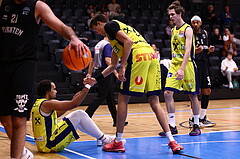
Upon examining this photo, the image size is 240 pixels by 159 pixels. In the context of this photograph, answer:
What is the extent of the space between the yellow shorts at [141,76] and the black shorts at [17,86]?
182cm

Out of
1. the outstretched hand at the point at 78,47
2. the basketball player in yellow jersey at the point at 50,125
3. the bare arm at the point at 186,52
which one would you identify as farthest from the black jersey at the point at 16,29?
the bare arm at the point at 186,52

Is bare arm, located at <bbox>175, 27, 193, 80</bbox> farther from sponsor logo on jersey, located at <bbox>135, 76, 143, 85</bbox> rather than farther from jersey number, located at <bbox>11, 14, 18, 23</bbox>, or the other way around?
jersey number, located at <bbox>11, 14, 18, 23</bbox>

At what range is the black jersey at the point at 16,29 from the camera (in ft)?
10.9

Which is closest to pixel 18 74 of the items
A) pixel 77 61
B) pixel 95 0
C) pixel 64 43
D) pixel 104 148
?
pixel 77 61

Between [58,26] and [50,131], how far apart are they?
199 centimetres

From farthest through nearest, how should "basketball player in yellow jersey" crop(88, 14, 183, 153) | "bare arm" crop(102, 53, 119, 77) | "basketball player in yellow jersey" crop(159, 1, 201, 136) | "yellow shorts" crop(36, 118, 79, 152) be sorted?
"basketball player in yellow jersey" crop(159, 1, 201, 136)
"bare arm" crop(102, 53, 119, 77)
"basketball player in yellow jersey" crop(88, 14, 183, 153)
"yellow shorts" crop(36, 118, 79, 152)

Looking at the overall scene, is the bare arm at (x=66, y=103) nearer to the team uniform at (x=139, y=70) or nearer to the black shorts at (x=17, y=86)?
the black shorts at (x=17, y=86)

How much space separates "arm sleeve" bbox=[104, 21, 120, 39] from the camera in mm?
4816

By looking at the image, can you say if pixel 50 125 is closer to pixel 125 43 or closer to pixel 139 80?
pixel 139 80

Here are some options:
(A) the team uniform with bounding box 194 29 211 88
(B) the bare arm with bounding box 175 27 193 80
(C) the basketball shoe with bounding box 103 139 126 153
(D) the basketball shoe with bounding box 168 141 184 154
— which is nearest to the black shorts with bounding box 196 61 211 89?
(A) the team uniform with bounding box 194 29 211 88

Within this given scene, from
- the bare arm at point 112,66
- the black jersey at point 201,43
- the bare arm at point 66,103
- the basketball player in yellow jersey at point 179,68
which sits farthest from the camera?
the black jersey at point 201,43

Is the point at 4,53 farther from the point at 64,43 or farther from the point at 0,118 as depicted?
the point at 64,43

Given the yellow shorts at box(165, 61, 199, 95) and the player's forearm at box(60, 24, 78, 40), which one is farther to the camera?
the yellow shorts at box(165, 61, 199, 95)

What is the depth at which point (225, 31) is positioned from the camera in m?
15.9
